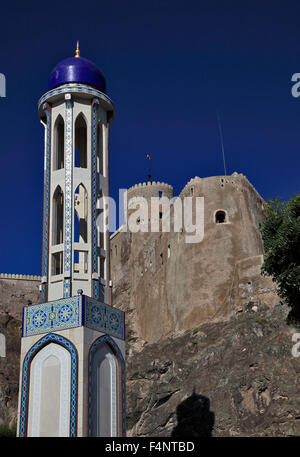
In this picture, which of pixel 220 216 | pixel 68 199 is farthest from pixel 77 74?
pixel 220 216

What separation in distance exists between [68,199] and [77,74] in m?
3.18

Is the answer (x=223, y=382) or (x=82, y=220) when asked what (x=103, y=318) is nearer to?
(x=82, y=220)

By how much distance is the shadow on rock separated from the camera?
21.7 m

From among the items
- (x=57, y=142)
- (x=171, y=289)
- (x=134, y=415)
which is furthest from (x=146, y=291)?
(x=57, y=142)

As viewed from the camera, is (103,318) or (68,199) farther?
(68,199)

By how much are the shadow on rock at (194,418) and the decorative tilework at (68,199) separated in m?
10.9

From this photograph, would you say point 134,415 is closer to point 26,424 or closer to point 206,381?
point 206,381

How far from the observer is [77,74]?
14438 millimetres

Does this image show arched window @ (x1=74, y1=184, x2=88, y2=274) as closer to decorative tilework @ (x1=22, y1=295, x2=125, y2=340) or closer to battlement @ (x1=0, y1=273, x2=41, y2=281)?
decorative tilework @ (x1=22, y1=295, x2=125, y2=340)

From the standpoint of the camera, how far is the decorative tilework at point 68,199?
1280 cm

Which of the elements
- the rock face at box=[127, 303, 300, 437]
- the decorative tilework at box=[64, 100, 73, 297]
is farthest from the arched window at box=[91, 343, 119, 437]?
the rock face at box=[127, 303, 300, 437]

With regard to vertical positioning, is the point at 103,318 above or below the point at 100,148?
below

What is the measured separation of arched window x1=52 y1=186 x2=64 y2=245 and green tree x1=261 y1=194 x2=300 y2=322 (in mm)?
5723

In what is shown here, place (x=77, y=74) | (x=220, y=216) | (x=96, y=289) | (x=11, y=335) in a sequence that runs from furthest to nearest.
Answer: (x=11, y=335), (x=220, y=216), (x=77, y=74), (x=96, y=289)
